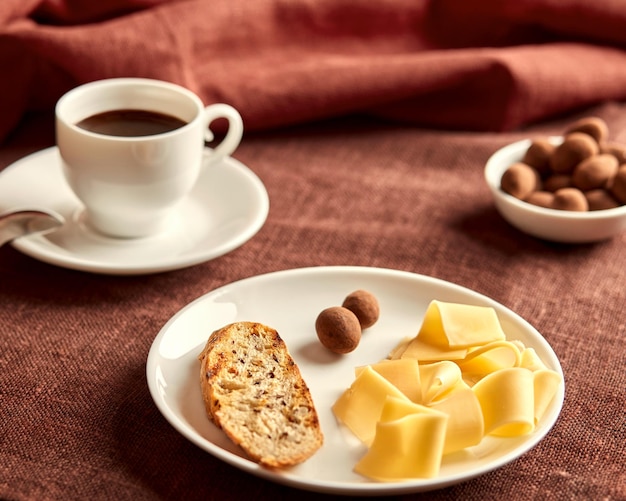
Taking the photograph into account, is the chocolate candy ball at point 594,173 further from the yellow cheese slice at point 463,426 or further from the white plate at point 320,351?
the yellow cheese slice at point 463,426

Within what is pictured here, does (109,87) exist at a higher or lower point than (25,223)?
higher

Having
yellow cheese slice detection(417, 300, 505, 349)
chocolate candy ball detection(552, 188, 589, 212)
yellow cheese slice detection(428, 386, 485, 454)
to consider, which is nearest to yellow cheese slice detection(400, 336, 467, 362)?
yellow cheese slice detection(417, 300, 505, 349)

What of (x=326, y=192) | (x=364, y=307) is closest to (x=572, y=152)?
(x=326, y=192)

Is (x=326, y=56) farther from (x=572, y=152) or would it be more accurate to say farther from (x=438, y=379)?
(x=438, y=379)

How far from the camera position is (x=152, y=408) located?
1052mm

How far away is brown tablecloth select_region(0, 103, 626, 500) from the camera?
3.15 feet

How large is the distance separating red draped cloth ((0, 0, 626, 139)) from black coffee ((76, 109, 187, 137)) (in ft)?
1.00

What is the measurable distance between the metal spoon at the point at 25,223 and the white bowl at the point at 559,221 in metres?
0.72

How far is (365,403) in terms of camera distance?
979mm

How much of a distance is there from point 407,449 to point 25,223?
2.32 ft

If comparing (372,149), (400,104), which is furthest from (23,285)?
(400,104)

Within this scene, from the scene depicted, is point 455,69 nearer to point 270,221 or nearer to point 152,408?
point 270,221

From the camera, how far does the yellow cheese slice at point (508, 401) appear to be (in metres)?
0.93

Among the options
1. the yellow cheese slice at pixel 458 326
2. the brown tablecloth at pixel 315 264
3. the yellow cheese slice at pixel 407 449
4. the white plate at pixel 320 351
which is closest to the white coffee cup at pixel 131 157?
the brown tablecloth at pixel 315 264
